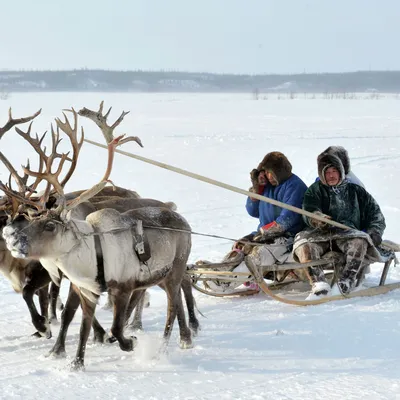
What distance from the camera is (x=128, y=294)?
5848 mm

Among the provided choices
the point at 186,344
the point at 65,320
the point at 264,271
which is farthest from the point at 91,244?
the point at 264,271

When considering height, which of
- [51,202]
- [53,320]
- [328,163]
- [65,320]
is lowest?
[53,320]

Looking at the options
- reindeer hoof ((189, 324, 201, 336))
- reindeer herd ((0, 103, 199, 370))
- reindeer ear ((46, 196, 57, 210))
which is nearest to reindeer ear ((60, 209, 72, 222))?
reindeer herd ((0, 103, 199, 370))

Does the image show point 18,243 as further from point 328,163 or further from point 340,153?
point 340,153

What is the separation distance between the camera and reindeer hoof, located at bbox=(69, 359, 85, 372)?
5.64 metres

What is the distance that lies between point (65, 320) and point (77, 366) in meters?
0.58

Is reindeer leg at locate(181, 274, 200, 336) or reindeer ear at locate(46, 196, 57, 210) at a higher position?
reindeer ear at locate(46, 196, 57, 210)

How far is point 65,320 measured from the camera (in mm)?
6152

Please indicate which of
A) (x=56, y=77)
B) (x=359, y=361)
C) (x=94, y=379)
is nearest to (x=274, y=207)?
(x=359, y=361)

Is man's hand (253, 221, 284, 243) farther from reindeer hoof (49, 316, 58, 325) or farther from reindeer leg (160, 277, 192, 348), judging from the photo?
reindeer hoof (49, 316, 58, 325)

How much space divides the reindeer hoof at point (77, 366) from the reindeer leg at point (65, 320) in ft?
1.22

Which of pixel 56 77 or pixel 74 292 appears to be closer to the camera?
pixel 74 292

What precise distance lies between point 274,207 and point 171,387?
326 cm

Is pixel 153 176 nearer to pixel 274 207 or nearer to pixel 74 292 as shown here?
Result: pixel 274 207
